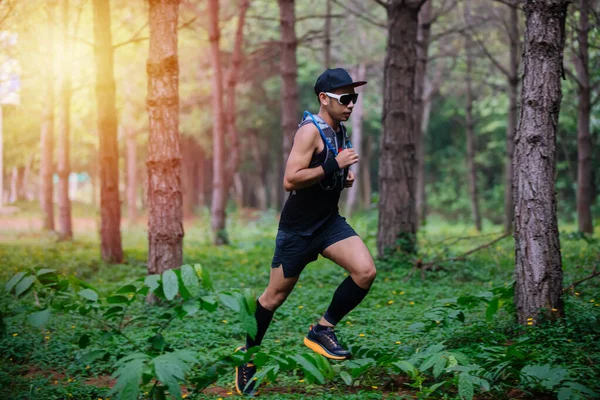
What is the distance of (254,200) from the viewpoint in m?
54.6

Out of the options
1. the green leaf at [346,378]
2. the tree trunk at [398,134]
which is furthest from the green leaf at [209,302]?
the tree trunk at [398,134]

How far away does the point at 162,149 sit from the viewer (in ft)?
25.9

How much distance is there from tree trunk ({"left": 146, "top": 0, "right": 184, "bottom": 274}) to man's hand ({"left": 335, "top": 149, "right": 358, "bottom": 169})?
147 inches

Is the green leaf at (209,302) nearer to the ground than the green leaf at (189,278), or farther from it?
nearer to the ground

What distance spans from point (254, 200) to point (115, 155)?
42.7 m

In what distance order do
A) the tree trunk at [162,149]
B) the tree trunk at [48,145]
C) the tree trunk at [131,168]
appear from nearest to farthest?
1. the tree trunk at [162,149]
2. the tree trunk at [48,145]
3. the tree trunk at [131,168]

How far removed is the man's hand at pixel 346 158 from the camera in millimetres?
4672

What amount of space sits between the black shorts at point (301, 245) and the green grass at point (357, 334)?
385 millimetres

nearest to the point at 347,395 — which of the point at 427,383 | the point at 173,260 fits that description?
the point at 427,383

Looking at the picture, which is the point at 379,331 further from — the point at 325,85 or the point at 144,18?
the point at 144,18

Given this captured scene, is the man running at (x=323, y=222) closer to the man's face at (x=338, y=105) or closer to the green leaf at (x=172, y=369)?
the man's face at (x=338, y=105)

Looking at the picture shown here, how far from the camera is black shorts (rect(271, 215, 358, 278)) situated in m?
4.88

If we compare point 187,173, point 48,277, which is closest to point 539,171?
point 48,277

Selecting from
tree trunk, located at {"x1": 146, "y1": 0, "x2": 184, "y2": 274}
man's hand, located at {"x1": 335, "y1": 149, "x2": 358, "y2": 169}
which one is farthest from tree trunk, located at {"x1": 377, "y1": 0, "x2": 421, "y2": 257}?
man's hand, located at {"x1": 335, "y1": 149, "x2": 358, "y2": 169}
